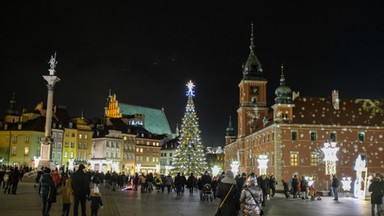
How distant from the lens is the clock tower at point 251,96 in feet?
265

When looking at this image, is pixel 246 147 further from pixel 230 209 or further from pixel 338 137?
pixel 230 209

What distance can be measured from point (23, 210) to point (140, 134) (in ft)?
303

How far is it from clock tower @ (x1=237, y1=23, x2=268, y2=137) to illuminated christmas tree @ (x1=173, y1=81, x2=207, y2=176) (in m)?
18.1

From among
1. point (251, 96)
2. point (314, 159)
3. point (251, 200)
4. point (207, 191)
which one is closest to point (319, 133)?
point (314, 159)

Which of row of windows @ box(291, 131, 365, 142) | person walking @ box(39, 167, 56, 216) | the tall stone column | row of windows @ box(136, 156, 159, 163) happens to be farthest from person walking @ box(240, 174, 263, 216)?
row of windows @ box(136, 156, 159, 163)

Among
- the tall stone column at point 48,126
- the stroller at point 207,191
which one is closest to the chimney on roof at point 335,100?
the tall stone column at point 48,126

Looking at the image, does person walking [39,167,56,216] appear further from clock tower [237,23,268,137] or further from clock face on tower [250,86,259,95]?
clock face on tower [250,86,259,95]

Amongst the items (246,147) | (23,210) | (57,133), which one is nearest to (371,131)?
(246,147)

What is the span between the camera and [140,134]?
10956cm

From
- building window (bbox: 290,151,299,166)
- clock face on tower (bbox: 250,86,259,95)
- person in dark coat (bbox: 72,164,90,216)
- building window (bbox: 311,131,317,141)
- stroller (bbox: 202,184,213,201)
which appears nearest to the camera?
person in dark coat (bbox: 72,164,90,216)

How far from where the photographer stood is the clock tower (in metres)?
80.7

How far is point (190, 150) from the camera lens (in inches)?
2448

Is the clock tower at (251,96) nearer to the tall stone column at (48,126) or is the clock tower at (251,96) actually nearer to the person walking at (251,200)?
the tall stone column at (48,126)

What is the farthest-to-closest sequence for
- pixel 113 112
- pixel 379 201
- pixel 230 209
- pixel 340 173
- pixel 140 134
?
pixel 113 112 < pixel 140 134 < pixel 340 173 < pixel 379 201 < pixel 230 209
